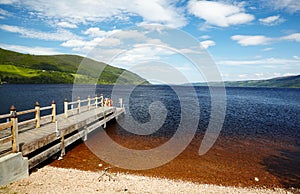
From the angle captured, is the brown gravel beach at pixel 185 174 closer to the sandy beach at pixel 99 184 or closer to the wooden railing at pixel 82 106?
the sandy beach at pixel 99 184

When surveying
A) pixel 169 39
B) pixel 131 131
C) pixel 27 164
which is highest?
pixel 169 39

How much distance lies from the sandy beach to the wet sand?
880 millimetres

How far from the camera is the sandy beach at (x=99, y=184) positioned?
30.5 ft

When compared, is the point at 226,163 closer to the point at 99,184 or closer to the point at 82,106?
the point at 99,184

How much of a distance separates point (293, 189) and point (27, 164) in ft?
43.3

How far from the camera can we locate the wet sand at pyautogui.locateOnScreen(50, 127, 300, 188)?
12719 mm

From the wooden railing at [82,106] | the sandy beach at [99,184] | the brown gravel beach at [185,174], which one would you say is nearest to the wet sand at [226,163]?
the brown gravel beach at [185,174]

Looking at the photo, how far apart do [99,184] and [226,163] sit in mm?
9180

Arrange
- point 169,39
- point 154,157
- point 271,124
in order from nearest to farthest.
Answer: point 154,157, point 271,124, point 169,39

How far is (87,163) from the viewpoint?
14.2 metres

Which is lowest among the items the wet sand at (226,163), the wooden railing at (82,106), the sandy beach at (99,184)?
the wet sand at (226,163)

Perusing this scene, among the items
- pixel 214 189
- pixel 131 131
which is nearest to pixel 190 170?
pixel 214 189

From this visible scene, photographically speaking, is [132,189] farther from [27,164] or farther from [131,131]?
[131,131]

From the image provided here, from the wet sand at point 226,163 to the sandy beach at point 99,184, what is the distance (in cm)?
88
